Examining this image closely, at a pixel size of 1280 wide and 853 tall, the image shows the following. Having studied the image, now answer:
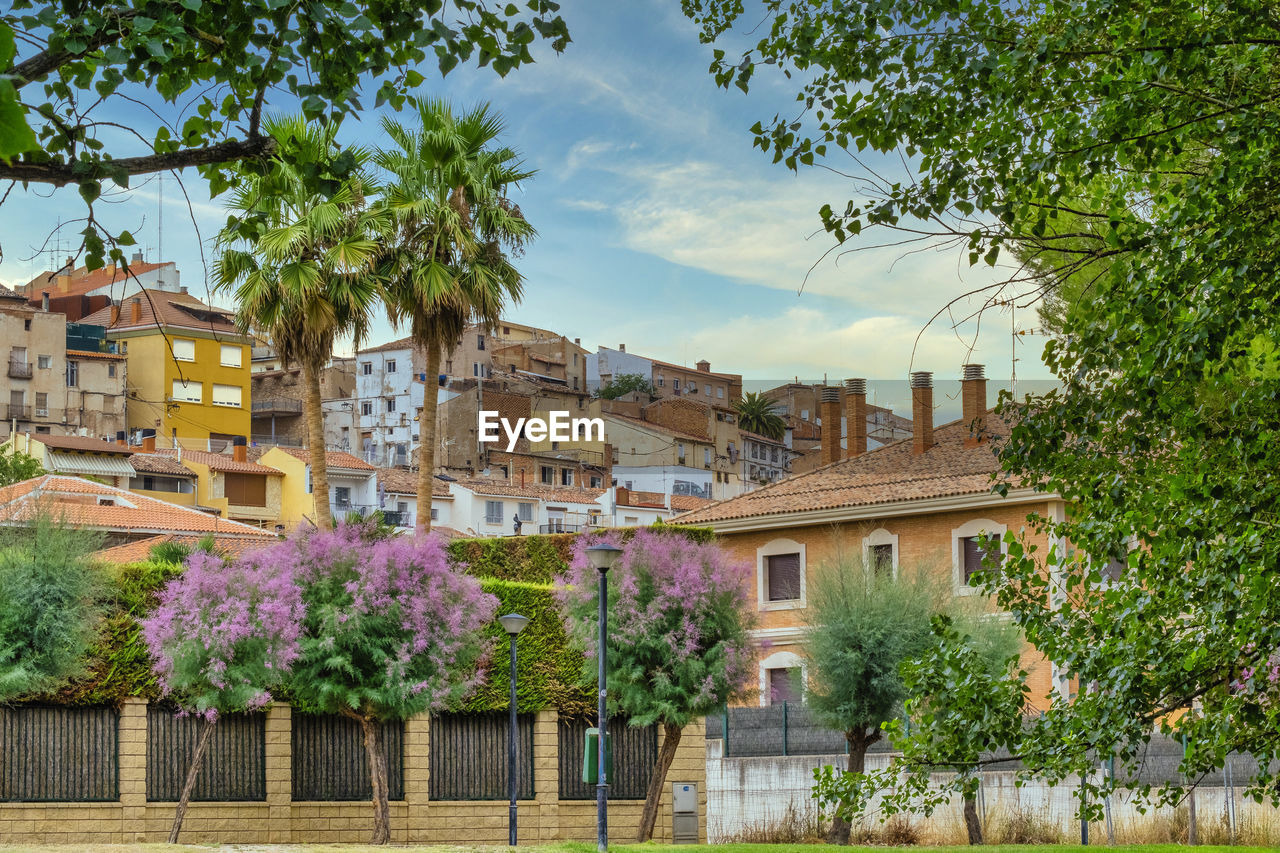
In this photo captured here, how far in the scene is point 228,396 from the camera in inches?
3435

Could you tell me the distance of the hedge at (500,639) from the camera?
24.0 m

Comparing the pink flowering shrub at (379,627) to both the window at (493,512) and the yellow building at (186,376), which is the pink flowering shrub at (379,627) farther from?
the yellow building at (186,376)

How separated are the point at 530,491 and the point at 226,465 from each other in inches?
663

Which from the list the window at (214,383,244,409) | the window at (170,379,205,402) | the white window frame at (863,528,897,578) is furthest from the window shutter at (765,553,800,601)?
the window at (214,383,244,409)

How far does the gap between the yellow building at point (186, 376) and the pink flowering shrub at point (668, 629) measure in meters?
59.8

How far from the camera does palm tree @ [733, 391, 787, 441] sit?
4077 inches

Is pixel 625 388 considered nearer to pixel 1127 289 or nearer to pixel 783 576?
pixel 783 576

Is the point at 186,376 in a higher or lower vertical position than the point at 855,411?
higher

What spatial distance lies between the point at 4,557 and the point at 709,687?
12136 mm

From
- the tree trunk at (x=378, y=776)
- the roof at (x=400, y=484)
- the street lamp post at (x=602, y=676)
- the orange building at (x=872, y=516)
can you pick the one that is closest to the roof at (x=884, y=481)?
the orange building at (x=872, y=516)

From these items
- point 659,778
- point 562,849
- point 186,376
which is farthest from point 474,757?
point 186,376

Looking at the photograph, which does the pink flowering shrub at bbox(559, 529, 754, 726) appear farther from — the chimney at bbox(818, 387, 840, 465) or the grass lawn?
the chimney at bbox(818, 387, 840, 465)

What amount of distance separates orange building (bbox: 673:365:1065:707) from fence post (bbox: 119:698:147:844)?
16642mm

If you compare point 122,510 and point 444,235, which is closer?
point 444,235
